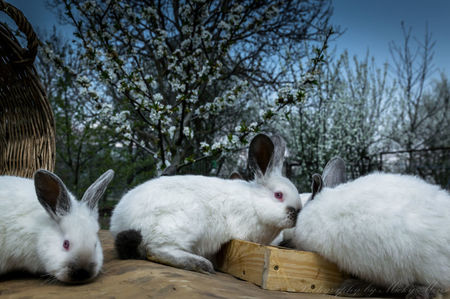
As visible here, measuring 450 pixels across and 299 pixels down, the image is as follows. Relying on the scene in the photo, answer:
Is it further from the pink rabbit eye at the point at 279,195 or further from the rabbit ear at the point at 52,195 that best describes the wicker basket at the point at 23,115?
the pink rabbit eye at the point at 279,195

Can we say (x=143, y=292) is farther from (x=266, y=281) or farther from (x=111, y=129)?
(x=111, y=129)

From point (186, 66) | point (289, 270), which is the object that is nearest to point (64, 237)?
point (289, 270)

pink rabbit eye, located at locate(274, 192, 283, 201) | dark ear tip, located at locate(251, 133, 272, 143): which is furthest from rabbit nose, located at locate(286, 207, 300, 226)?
dark ear tip, located at locate(251, 133, 272, 143)

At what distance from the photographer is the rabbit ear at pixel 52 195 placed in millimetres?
2047

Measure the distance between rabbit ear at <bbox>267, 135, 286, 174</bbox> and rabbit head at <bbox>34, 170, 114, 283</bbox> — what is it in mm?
1372

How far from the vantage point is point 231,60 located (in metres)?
7.32

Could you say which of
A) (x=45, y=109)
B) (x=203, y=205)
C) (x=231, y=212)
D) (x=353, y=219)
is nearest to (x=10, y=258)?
(x=203, y=205)

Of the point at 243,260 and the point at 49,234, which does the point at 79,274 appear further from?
the point at 243,260

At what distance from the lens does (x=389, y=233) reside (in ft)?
6.62

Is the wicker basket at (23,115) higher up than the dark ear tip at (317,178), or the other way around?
the wicker basket at (23,115)

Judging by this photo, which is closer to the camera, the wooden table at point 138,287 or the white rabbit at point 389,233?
the wooden table at point 138,287

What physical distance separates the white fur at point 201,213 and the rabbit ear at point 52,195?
49cm

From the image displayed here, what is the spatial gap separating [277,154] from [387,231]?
107cm

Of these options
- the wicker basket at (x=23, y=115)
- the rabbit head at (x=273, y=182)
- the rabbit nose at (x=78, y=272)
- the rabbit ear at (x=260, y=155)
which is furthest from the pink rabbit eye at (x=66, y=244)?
the wicker basket at (x=23, y=115)
